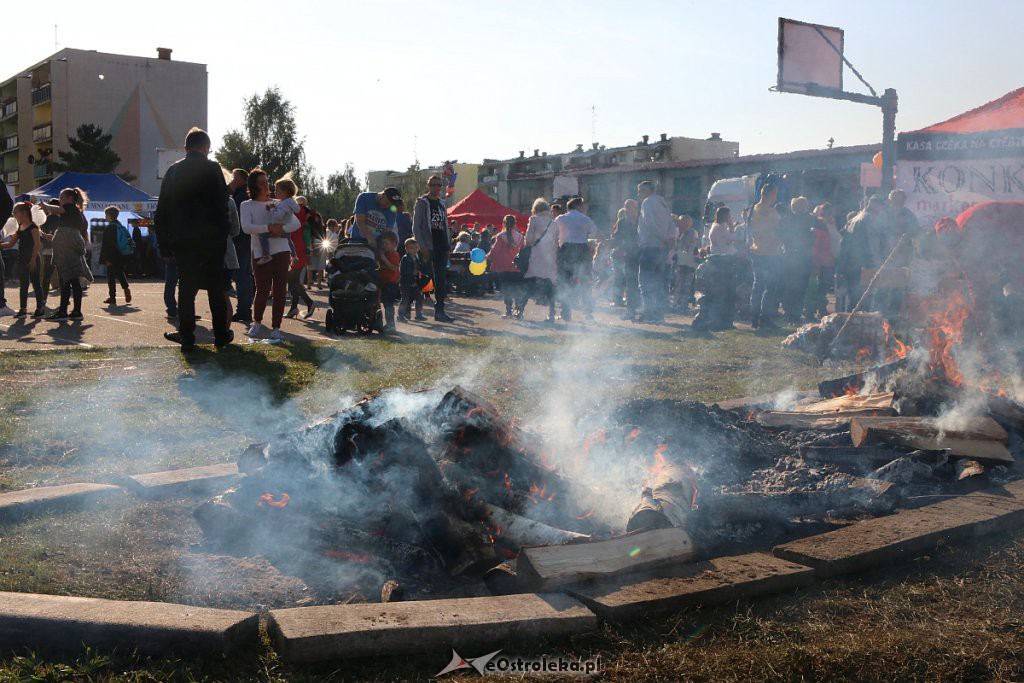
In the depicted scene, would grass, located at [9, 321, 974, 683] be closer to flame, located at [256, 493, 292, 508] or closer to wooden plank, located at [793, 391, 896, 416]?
flame, located at [256, 493, 292, 508]

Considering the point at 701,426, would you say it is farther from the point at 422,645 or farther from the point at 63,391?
the point at 63,391

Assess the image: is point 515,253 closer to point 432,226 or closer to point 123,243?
point 432,226

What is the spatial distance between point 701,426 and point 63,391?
4493 mm

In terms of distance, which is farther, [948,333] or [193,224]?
[193,224]

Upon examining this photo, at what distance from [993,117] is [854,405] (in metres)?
9.68

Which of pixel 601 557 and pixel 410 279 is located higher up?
pixel 410 279

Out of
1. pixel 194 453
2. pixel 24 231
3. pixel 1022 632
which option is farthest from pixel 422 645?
pixel 24 231

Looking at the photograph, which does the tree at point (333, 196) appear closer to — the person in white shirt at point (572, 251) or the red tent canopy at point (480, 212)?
the red tent canopy at point (480, 212)

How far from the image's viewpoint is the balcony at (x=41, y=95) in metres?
75.0

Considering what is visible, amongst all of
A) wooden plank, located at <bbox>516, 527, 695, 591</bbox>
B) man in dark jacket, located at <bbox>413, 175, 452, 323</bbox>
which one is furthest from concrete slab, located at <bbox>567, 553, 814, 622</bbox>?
Result: man in dark jacket, located at <bbox>413, 175, 452, 323</bbox>

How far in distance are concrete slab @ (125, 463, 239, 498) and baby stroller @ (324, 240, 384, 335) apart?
278 inches

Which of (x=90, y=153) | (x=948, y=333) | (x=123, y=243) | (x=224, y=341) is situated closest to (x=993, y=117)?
(x=948, y=333)

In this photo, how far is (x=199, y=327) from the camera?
11906 millimetres

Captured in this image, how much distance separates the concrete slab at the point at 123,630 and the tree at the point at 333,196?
7160 centimetres
